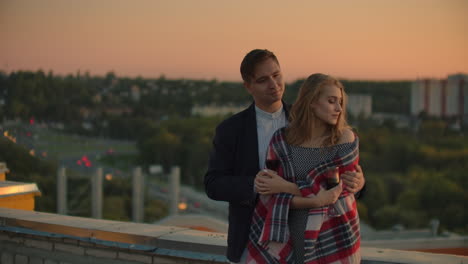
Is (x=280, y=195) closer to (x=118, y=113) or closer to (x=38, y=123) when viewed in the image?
(x=38, y=123)

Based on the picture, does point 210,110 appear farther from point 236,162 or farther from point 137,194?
point 236,162

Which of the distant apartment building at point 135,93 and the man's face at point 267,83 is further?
the distant apartment building at point 135,93

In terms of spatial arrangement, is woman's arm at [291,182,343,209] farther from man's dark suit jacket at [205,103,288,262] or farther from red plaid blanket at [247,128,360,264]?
man's dark suit jacket at [205,103,288,262]

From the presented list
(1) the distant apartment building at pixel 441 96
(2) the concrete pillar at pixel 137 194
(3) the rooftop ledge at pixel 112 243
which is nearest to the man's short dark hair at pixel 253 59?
(3) the rooftop ledge at pixel 112 243

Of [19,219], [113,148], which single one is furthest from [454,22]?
[19,219]

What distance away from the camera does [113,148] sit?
51969mm

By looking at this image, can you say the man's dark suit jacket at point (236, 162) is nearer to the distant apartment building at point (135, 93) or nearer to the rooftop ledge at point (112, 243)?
the rooftop ledge at point (112, 243)

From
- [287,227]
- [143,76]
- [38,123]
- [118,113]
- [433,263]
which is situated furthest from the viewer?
[143,76]

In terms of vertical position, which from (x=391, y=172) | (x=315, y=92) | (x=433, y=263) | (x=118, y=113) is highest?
(x=315, y=92)

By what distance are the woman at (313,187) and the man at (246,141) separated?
14cm

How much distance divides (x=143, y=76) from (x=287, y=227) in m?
61.8

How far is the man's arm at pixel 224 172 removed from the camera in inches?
75.8

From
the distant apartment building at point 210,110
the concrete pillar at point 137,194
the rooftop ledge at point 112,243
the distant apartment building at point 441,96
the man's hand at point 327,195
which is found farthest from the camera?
the distant apartment building at point 210,110

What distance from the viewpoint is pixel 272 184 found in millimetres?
1814
